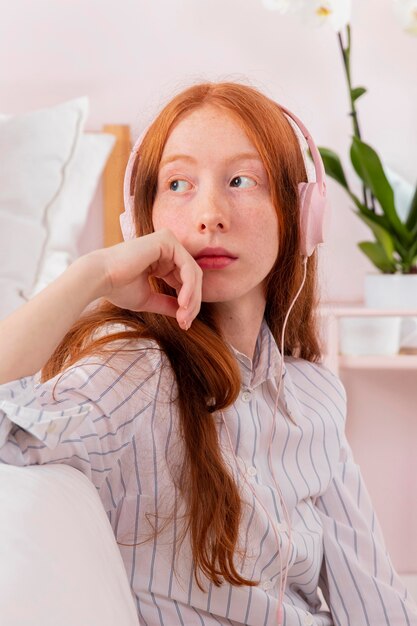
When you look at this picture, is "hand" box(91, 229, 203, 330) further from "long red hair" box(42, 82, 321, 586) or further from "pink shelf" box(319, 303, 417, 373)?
"pink shelf" box(319, 303, 417, 373)

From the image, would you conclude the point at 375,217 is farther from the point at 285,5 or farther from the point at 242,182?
the point at 242,182

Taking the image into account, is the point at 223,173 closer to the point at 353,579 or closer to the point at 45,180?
the point at 353,579

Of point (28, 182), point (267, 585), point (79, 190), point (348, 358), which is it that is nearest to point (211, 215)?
point (267, 585)

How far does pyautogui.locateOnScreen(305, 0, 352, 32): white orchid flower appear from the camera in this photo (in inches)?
76.5

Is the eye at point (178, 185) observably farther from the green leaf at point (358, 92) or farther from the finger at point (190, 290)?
the green leaf at point (358, 92)

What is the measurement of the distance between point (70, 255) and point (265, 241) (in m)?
1.12

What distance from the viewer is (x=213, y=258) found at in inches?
35.9

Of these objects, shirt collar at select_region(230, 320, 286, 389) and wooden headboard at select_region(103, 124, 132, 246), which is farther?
wooden headboard at select_region(103, 124, 132, 246)

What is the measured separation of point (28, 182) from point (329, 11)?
735mm

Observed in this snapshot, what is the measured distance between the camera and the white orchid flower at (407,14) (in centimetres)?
202

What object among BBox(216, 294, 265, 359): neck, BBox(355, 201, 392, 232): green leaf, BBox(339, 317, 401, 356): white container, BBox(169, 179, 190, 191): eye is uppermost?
BBox(169, 179, 190, 191): eye

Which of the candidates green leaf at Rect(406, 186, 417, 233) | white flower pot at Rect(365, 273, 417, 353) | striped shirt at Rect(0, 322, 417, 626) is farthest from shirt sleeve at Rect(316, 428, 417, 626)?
green leaf at Rect(406, 186, 417, 233)

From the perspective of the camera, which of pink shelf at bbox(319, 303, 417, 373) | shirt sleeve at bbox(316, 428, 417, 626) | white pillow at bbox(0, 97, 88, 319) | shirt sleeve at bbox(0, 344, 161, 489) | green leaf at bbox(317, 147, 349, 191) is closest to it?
shirt sleeve at bbox(0, 344, 161, 489)

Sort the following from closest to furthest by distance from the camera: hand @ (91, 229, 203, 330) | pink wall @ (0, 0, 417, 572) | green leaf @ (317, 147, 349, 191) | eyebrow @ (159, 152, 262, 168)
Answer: hand @ (91, 229, 203, 330) → eyebrow @ (159, 152, 262, 168) → green leaf @ (317, 147, 349, 191) → pink wall @ (0, 0, 417, 572)
